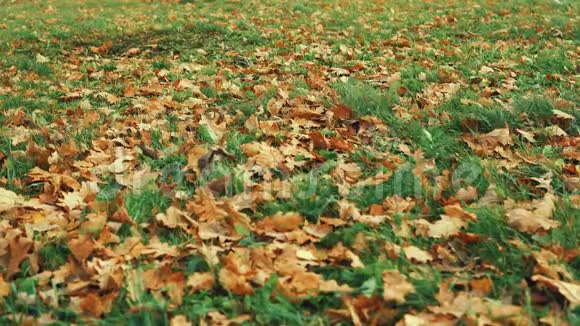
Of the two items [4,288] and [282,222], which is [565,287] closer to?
[282,222]

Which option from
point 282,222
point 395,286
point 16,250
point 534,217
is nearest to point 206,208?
point 282,222

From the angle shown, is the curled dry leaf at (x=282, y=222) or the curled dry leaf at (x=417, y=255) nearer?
the curled dry leaf at (x=417, y=255)

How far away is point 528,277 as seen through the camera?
1.97 m

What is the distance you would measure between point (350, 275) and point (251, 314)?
43cm

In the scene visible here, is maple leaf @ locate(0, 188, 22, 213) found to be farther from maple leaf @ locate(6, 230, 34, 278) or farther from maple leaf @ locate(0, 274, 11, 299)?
maple leaf @ locate(0, 274, 11, 299)

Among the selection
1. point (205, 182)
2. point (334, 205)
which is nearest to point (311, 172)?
point (334, 205)

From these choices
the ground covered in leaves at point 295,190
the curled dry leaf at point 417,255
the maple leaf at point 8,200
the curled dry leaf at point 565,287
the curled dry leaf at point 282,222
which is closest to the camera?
the curled dry leaf at point 565,287

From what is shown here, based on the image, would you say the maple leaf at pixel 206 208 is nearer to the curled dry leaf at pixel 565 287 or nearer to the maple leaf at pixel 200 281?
the maple leaf at pixel 200 281

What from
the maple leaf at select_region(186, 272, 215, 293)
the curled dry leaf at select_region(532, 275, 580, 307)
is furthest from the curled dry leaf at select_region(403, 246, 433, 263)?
the maple leaf at select_region(186, 272, 215, 293)

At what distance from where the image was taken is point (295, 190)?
268 cm

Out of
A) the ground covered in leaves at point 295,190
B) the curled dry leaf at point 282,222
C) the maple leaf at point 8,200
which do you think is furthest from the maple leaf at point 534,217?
the maple leaf at point 8,200

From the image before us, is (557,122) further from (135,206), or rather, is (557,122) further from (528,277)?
(135,206)

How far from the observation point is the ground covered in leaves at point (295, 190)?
76.2 inches

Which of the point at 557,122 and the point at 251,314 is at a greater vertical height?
the point at 557,122
